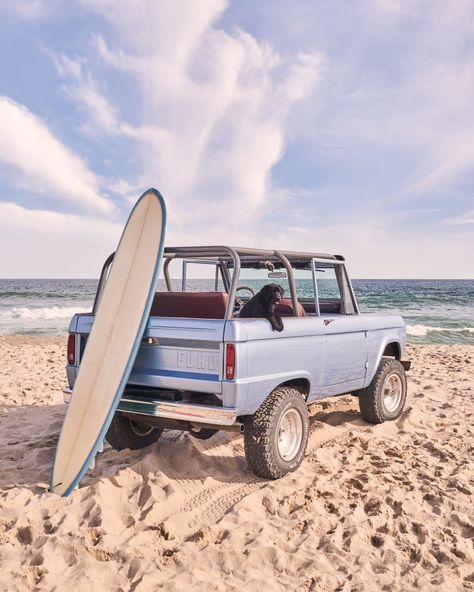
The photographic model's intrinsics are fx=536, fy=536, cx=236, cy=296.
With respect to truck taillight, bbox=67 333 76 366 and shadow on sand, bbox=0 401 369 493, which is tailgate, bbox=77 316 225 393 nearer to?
truck taillight, bbox=67 333 76 366

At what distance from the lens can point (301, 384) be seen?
5.18 m

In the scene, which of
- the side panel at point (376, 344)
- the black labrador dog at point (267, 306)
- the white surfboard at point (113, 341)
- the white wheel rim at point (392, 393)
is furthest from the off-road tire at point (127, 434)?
the white wheel rim at point (392, 393)

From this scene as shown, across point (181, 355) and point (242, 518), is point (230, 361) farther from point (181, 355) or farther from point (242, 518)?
point (242, 518)

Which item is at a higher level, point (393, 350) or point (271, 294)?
point (271, 294)

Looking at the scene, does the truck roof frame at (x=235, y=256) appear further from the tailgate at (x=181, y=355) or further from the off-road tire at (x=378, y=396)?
the off-road tire at (x=378, y=396)

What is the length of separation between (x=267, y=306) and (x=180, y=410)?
3.94ft

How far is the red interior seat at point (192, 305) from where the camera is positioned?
480cm

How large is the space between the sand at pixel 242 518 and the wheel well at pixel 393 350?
3.66ft

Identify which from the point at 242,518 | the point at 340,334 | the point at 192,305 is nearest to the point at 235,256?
the point at 192,305

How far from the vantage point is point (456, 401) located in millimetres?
8062

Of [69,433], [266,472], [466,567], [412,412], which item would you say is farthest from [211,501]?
[412,412]

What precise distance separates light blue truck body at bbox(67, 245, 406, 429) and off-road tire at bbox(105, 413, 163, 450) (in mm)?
634

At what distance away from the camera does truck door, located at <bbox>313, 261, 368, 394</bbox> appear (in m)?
5.50

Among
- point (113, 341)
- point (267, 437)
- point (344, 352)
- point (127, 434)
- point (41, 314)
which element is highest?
point (113, 341)
